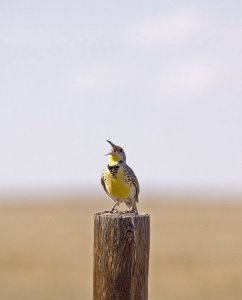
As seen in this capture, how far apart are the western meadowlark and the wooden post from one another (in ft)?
9.27

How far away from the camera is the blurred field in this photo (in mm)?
18953

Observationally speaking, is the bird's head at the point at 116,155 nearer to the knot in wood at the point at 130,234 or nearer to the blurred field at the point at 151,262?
the knot in wood at the point at 130,234

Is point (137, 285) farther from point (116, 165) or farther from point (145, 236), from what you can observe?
point (116, 165)

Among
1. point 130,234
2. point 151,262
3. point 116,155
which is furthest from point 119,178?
point 151,262

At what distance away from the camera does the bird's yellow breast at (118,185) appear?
8.05m

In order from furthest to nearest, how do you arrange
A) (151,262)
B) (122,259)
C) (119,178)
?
(151,262) → (119,178) → (122,259)

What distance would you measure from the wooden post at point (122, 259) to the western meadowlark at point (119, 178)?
2.83 meters

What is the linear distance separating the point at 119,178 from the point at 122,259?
291 cm

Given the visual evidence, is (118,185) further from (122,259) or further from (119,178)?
(122,259)

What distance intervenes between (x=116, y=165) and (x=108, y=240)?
9.60ft

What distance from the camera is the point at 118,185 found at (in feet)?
26.4

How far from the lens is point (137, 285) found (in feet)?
16.9

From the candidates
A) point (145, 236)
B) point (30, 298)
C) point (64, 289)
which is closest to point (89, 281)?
point (64, 289)

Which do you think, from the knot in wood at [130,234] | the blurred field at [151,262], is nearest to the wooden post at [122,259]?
the knot in wood at [130,234]
